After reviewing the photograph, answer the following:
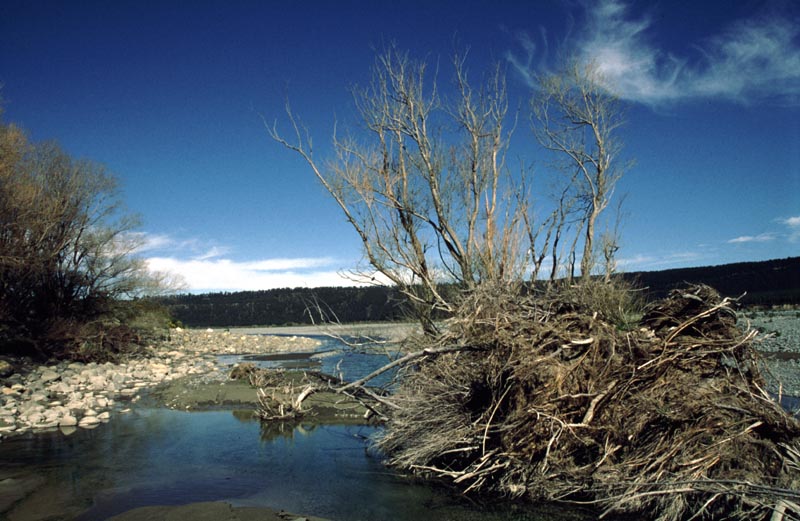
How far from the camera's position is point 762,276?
50.9 m

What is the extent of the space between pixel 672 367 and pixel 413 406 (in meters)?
3.44

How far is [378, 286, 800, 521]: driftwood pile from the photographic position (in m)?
5.81

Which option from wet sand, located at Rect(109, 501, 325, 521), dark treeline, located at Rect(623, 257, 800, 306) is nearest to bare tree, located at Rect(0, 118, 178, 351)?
wet sand, located at Rect(109, 501, 325, 521)

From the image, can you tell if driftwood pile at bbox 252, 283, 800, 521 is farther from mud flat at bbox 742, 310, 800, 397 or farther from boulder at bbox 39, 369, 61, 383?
boulder at bbox 39, 369, 61, 383

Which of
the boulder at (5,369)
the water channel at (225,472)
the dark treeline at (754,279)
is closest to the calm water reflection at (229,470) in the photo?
the water channel at (225,472)

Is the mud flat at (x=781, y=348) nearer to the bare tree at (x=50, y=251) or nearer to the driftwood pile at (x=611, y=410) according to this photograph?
the driftwood pile at (x=611, y=410)

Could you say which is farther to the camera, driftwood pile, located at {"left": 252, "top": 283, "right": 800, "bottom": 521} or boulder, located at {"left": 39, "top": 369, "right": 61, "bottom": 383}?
boulder, located at {"left": 39, "top": 369, "right": 61, "bottom": 383}

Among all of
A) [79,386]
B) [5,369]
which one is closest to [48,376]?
[5,369]

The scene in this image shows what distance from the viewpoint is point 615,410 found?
20.8ft

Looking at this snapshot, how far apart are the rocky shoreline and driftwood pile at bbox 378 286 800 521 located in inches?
305

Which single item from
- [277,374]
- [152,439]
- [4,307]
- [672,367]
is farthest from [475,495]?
[4,307]

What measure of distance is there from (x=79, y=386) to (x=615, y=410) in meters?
13.7

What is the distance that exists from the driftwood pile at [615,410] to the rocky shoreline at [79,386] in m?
7.74

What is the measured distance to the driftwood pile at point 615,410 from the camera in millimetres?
5812
